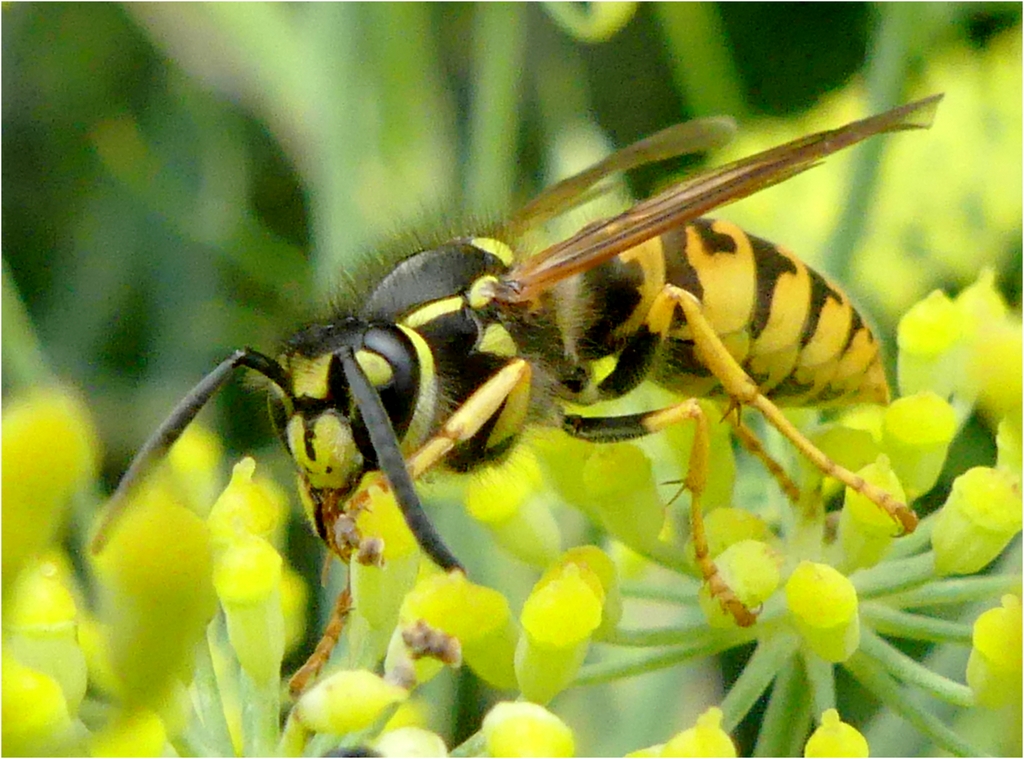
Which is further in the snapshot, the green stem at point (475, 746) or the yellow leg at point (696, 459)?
the yellow leg at point (696, 459)

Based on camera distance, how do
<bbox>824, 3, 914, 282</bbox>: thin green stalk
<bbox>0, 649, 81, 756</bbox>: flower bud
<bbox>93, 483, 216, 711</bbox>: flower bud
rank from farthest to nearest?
<bbox>824, 3, 914, 282</bbox>: thin green stalk, <bbox>0, 649, 81, 756</bbox>: flower bud, <bbox>93, 483, 216, 711</bbox>: flower bud

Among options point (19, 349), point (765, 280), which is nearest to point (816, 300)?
point (765, 280)

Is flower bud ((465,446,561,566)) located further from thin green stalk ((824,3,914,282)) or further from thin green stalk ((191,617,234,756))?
thin green stalk ((824,3,914,282))

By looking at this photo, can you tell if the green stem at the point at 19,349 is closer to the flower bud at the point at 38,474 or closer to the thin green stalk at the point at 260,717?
the thin green stalk at the point at 260,717

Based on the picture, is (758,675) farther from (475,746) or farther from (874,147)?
(874,147)

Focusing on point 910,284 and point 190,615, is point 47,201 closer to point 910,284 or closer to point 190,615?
point 910,284

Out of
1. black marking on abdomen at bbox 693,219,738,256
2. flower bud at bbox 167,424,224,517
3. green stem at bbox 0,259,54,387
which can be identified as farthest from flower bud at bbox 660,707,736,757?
green stem at bbox 0,259,54,387

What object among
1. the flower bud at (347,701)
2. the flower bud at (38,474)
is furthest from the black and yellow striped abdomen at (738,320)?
the flower bud at (38,474)
